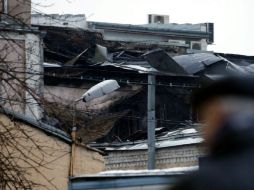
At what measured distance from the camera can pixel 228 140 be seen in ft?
3.23

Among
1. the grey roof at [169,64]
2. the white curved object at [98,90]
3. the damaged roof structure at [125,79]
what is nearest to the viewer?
the white curved object at [98,90]

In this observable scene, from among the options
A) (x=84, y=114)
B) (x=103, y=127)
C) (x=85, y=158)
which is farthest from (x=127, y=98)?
(x=85, y=158)

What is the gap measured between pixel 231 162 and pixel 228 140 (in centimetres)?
3

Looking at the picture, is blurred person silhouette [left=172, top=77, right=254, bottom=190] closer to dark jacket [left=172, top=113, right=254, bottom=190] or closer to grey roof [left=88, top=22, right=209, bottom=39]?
dark jacket [left=172, top=113, right=254, bottom=190]

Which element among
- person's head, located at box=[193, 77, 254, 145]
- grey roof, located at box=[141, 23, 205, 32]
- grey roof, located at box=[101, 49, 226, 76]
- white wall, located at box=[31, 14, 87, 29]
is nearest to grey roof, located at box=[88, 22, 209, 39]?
grey roof, located at box=[141, 23, 205, 32]

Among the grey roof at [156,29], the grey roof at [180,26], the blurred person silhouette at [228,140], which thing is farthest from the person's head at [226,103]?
the grey roof at [180,26]

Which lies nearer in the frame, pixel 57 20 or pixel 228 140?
pixel 228 140

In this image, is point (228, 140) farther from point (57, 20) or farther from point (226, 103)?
point (57, 20)

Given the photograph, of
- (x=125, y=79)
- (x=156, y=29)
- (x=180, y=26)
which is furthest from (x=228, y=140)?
(x=180, y=26)

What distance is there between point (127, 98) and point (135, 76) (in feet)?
3.53

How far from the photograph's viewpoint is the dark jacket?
0.97m

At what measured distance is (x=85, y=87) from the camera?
24.4m

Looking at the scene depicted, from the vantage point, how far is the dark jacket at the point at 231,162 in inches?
38.2

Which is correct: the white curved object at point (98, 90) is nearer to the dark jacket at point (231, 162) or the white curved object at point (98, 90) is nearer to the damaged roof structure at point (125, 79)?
the damaged roof structure at point (125, 79)
